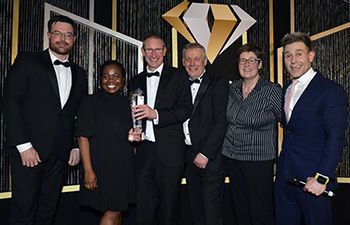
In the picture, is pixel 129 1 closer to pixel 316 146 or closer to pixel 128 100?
pixel 128 100

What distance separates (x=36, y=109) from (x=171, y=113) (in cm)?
95

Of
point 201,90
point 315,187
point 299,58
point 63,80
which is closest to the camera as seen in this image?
point 315,187

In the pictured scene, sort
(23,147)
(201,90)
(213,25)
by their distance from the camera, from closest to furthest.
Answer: (23,147), (201,90), (213,25)

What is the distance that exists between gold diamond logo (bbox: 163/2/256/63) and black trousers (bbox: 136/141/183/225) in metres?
1.45

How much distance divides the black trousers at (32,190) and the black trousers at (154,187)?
64 centimetres

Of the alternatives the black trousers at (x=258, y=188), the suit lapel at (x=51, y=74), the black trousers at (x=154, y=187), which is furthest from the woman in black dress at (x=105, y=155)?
the black trousers at (x=258, y=188)

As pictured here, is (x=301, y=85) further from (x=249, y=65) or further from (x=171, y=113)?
(x=171, y=113)

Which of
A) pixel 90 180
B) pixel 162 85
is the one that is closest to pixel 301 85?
pixel 162 85

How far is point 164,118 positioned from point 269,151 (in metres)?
0.83

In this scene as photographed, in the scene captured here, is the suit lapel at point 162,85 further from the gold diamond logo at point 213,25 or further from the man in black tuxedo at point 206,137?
the gold diamond logo at point 213,25

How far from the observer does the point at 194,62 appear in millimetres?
2889

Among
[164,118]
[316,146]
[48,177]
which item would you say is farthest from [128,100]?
[316,146]

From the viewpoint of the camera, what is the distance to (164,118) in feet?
8.59

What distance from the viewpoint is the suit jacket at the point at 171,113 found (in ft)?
8.71
